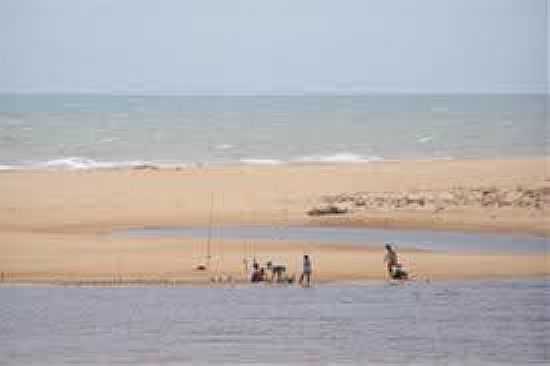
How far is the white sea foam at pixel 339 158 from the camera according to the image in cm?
1501

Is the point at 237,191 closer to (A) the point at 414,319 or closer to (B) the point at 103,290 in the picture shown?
(B) the point at 103,290

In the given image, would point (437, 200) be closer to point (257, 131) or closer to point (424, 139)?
point (424, 139)

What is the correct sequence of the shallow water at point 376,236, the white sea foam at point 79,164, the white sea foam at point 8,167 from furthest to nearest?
the white sea foam at point 79,164, the white sea foam at point 8,167, the shallow water at point 376,236

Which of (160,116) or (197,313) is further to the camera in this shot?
(160,116)

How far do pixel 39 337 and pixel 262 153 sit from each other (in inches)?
454

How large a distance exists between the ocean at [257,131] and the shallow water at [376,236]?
169cm

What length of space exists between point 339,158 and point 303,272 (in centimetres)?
877

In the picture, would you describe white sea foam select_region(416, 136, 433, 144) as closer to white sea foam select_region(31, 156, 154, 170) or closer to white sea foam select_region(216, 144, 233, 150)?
white sea foam select_region(216, 144, 233, 150)

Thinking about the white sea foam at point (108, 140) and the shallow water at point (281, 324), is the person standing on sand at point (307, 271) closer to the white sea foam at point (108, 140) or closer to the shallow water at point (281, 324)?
the shallow water at point (281, 324)

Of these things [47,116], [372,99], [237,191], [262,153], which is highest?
[372,99]

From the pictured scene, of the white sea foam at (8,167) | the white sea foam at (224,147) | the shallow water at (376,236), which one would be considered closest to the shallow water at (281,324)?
the shallow water at (376,236)

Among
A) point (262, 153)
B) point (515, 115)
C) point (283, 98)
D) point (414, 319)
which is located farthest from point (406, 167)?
point (283, 98)

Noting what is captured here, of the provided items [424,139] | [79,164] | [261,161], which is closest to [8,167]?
[79,164]

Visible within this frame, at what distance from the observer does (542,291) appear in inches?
247
